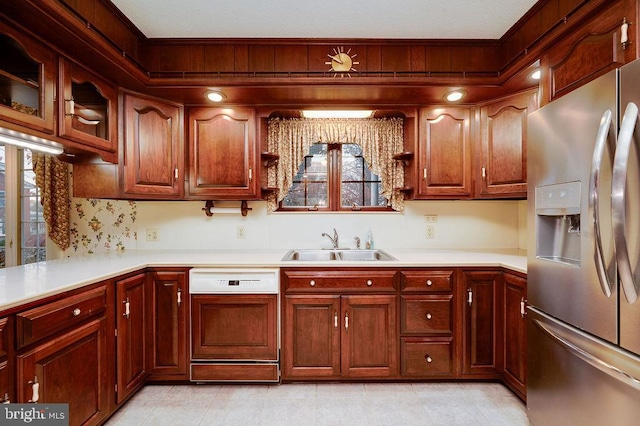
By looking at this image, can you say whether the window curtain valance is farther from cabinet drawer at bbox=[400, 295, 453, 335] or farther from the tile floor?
the tile floor

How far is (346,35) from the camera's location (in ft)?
6.97

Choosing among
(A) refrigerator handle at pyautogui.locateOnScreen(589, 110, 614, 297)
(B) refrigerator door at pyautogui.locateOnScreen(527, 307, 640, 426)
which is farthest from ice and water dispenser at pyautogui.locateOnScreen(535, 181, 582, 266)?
(B) refrigerator door at pyautogui.locateOnScreen(527, 307, 640, 426)

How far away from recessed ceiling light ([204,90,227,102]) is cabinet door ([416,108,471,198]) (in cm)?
151

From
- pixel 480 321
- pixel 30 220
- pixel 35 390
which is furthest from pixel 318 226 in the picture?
pixel 30 220

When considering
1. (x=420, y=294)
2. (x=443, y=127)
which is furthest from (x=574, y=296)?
(x=443, y=127)

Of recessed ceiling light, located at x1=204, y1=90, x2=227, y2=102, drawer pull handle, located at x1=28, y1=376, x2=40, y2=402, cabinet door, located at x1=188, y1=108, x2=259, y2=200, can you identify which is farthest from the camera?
cabinet door, located at x1=188, y1=108, x2=259, y2=200

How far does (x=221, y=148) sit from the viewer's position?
2402 mm

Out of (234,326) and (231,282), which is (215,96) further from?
(234,326)

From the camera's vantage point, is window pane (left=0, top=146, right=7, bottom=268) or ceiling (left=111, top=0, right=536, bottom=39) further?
window pane (left=0, top=146, right=7, bottom=268)

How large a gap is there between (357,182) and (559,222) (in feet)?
5.20

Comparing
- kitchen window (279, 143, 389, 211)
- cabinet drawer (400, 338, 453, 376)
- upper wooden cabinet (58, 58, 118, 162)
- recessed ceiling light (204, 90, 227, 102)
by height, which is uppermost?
recessed ceiling light (204, 90, 227, 102)

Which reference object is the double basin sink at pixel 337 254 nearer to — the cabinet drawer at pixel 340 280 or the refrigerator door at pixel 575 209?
the cabinet drawer at pixel 340 280

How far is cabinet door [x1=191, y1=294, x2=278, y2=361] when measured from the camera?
A: 6.85 ft

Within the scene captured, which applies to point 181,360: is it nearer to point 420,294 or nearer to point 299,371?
point 299,371
